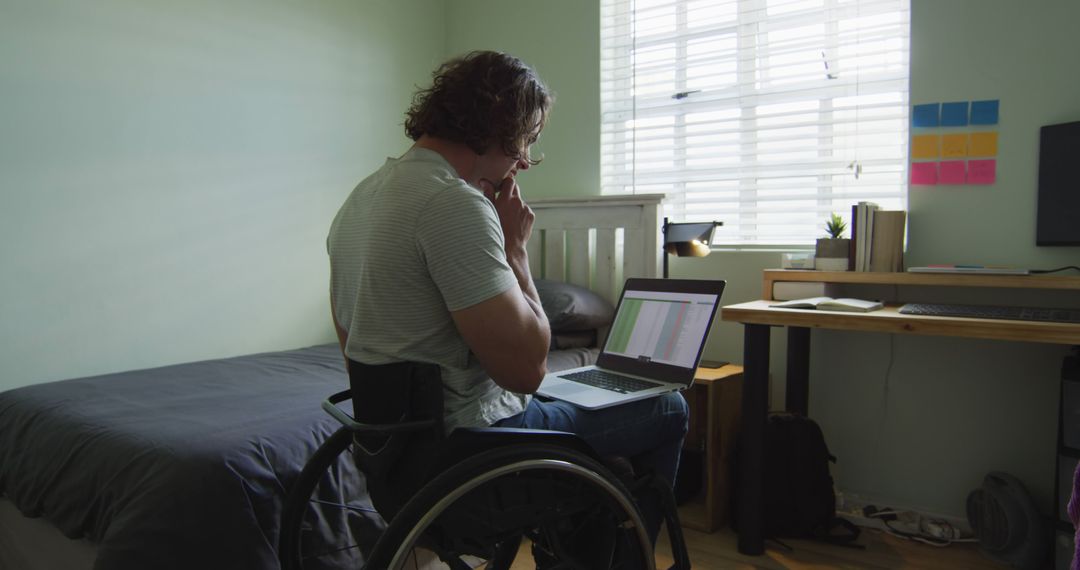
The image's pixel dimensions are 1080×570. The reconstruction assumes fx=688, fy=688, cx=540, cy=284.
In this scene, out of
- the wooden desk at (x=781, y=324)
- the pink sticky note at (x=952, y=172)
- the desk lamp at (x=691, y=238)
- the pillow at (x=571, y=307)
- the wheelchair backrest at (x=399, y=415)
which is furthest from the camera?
the pillow at (x=571, y=307)

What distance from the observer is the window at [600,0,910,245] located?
97.4 inches

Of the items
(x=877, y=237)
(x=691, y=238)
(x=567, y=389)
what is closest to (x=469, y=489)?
(x=567, y=389)

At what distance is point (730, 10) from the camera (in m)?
2.78

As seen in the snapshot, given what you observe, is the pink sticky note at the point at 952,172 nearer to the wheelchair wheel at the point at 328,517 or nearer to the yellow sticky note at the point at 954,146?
the yellow sticky note at the point at 954,146

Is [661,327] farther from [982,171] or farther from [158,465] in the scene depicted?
[982,171]

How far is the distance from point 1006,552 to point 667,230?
4.67 feet

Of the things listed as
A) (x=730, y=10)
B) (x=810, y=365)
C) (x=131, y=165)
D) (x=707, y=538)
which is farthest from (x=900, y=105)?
(x=131, y=165)

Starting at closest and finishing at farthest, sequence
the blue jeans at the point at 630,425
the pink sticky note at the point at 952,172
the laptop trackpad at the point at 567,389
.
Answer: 1. the blue jeans at the point at 630,425
2. the laptop trackpad at the point at 567,389
3. the pink sticky note at the point at 952,172

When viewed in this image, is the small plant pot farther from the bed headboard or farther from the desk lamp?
the bed headboard

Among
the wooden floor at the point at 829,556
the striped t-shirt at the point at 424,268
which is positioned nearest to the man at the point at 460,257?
the striped t-shirt at the point at 424,268

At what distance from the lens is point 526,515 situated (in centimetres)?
110

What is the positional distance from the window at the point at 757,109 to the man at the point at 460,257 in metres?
1.71

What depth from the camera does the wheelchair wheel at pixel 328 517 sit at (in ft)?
4.12

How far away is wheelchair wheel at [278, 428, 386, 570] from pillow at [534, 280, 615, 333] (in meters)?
1.20
